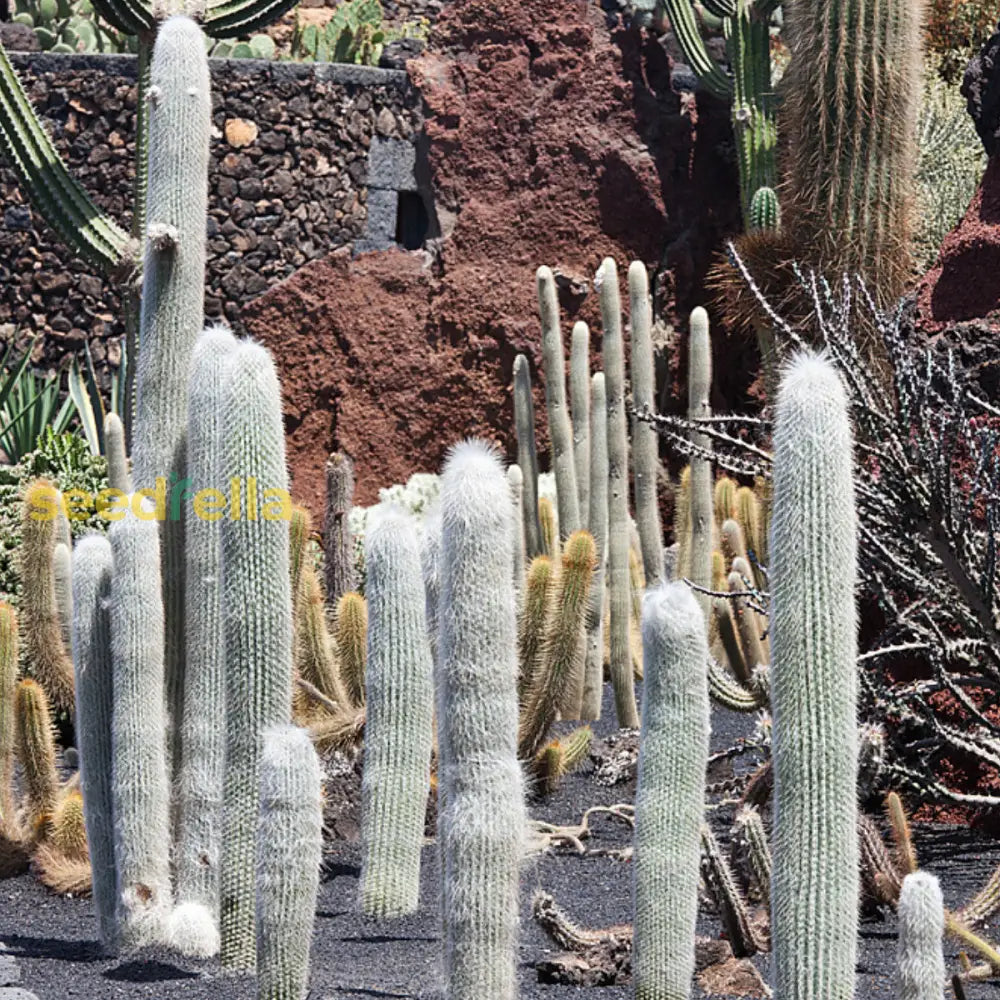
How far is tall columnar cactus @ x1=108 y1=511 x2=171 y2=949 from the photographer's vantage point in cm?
434

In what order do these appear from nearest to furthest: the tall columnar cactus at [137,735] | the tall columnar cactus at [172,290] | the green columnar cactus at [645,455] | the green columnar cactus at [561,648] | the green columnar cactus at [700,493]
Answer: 1. the tall columnar cactus at [137,735]
2. the tall columnar cactus at [172,290]
3. the green columnar cactus at [561,648]
4. the green columnar cactus at [645,455]
5. the green columnar cactus at [700,493]

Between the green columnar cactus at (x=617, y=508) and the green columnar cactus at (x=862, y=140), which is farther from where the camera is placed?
the green columnar cactus at (x=862, y=140)

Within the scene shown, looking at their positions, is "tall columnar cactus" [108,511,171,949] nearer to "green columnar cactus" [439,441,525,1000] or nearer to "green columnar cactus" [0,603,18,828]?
"green columnar cactus" [0,603,18,828]

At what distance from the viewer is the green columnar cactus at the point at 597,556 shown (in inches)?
296

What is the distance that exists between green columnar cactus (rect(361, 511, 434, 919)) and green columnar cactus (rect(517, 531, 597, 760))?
144cm

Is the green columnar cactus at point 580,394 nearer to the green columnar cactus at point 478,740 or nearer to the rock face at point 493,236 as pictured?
the rock face at point 493,236

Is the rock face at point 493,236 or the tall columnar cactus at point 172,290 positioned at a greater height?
the rock face at point 493,236

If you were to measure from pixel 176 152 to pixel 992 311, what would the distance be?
9.60 ft

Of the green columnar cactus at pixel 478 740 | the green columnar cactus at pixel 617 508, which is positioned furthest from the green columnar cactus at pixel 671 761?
the green columnar cactus at pixel 617 508

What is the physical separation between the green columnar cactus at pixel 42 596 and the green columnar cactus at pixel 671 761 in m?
3.68

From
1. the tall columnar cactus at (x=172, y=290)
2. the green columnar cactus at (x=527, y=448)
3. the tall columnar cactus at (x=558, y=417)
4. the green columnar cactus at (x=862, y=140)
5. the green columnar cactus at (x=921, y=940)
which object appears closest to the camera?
the green columnar cactus at (x=921, y=940)

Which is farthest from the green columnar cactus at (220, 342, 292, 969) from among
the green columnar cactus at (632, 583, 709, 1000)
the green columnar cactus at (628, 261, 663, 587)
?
the green columnar cactus at (628, 261, 663, 587)

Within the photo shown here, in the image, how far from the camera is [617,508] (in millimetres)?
7633

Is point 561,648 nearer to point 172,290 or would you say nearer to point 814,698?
point 172,290
